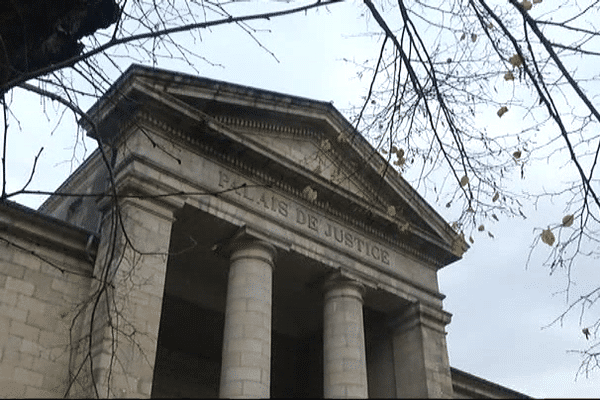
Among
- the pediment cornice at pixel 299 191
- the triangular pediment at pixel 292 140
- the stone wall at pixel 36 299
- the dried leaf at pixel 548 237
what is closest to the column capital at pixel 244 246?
the pediment cornice at pixel 299 191

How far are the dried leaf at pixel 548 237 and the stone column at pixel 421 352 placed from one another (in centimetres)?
1010

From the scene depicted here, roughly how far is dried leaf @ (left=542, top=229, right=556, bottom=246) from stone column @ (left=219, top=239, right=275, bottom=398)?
23.4 ft

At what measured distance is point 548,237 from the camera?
7.08 meters

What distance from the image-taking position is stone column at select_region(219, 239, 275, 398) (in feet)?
42.5

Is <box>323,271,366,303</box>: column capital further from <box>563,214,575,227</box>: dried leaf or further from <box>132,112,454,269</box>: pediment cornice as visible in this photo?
<box>563,214,575,227</box>: dried leaf

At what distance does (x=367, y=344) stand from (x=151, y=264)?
8.31 meters

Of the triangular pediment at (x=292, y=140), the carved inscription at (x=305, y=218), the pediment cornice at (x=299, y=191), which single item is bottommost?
the carved inscription at (x=305, y=218)

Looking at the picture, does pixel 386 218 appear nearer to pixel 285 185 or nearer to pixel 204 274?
pixel 285 185

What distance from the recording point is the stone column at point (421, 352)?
16.8 m

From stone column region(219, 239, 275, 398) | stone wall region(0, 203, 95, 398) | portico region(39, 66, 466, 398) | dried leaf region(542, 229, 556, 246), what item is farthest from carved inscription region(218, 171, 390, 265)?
dried leaf region(542, 229, 556, 246)

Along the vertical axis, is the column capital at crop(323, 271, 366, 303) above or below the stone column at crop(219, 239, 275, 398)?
above

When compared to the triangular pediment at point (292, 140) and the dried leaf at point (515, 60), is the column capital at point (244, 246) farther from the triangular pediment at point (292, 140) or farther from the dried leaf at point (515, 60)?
the dried leaf at point (515, 60)

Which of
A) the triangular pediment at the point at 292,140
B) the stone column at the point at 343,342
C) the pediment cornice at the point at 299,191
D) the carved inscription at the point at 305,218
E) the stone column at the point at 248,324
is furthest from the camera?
the carved inscription at the point at 305,218

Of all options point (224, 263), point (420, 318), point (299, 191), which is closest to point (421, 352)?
point (420, 318)
